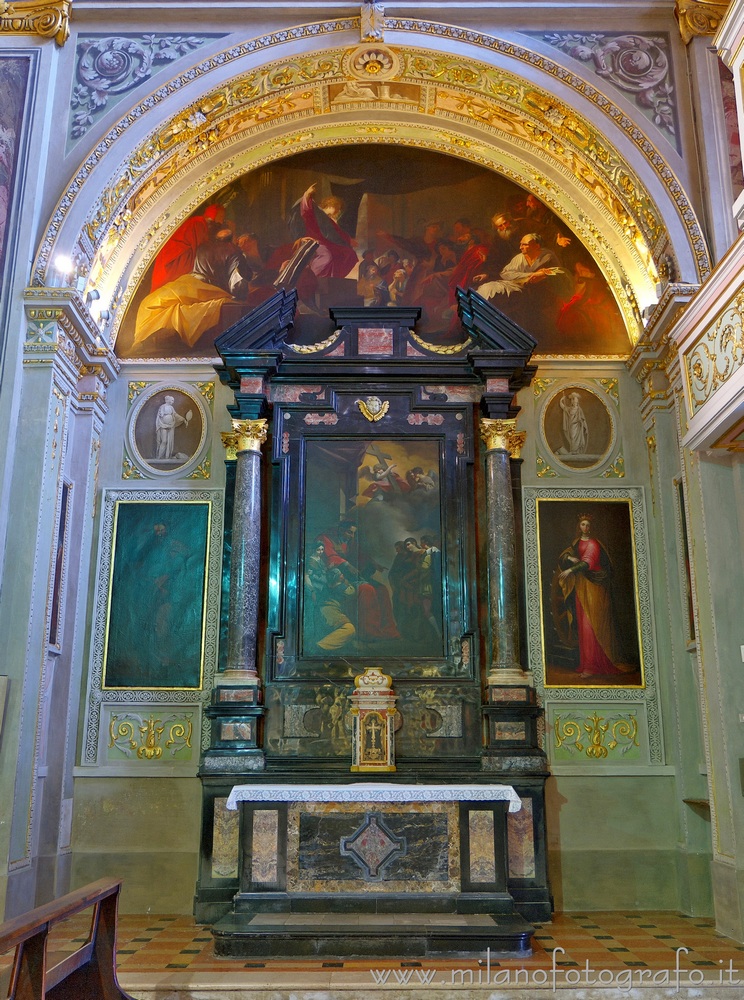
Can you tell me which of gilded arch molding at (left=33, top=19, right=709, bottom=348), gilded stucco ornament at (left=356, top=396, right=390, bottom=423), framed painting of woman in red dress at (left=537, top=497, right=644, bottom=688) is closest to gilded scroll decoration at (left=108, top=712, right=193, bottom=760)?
gilded stucco ornament at (left=356, top=396, right=390, bottom=423)

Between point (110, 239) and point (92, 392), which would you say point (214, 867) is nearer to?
point (92, 392)

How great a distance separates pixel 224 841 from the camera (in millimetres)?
8570

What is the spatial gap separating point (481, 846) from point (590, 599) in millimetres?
2935

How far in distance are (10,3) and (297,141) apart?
3.28 meters

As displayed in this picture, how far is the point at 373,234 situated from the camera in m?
10.9

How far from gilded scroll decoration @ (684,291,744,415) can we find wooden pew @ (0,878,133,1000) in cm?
586

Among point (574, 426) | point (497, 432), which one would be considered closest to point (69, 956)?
point (497, 432)

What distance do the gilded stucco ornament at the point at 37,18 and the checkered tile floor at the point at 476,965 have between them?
8.70m

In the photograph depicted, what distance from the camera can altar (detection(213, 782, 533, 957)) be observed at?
7699 millimetres

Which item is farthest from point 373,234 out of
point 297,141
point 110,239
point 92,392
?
point 92,392

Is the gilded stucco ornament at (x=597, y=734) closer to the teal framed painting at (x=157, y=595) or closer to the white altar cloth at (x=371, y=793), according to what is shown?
the white altar cloth at (x=371, y=793)

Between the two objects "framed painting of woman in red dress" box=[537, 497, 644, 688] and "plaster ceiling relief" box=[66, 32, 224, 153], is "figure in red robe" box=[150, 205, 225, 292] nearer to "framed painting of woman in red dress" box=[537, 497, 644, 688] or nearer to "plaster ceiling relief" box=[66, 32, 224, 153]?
"plaster ceiling relief" box=[66, 32, 224, 153]

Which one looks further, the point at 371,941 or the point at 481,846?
the point at 481,846

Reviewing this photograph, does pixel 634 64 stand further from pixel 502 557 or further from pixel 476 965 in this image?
pixel 476 965
